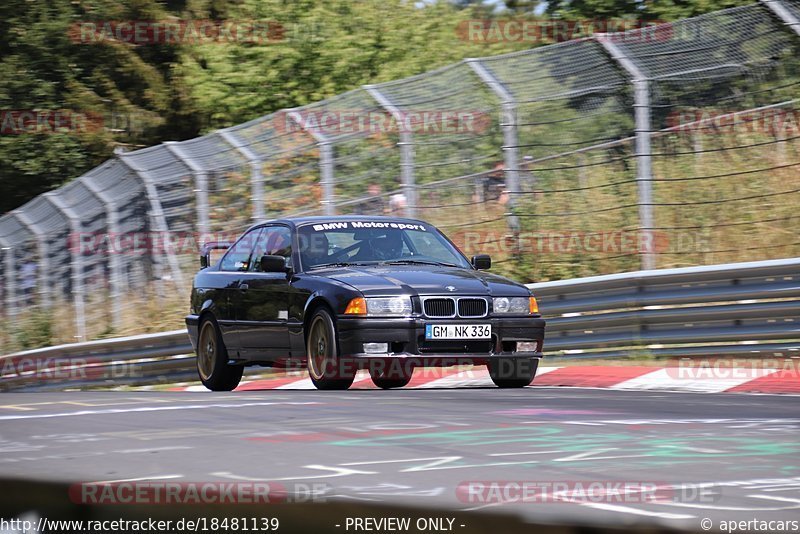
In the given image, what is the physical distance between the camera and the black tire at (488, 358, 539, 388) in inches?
426

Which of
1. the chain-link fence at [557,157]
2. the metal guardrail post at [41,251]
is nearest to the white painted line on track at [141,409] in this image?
the chain-link fence at [557,157]

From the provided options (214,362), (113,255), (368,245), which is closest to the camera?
(368,245)

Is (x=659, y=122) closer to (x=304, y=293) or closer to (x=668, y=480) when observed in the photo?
(x=304, y=293)

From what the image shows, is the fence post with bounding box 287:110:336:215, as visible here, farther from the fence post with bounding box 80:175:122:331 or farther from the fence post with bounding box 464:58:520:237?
the fence post with bounding box 80:175:122:331

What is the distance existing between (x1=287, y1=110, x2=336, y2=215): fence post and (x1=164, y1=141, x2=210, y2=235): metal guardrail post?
204 cm

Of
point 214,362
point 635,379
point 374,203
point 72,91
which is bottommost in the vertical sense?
point 635,379

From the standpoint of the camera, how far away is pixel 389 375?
10516mm

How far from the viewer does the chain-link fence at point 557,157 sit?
12875 mm

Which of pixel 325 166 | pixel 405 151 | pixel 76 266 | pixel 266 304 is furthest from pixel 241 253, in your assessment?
pixel 76 266

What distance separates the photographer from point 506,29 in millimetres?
36062

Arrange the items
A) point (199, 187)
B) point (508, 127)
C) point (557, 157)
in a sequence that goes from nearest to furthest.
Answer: point (508, 127), point (557, 157), point (199, 187)

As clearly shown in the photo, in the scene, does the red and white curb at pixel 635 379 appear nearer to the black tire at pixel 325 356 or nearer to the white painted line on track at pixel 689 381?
the white painted line on track at pixel 689 381

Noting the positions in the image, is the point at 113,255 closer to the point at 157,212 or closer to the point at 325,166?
the point at 157,212

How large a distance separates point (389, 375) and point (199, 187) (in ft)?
27.3
